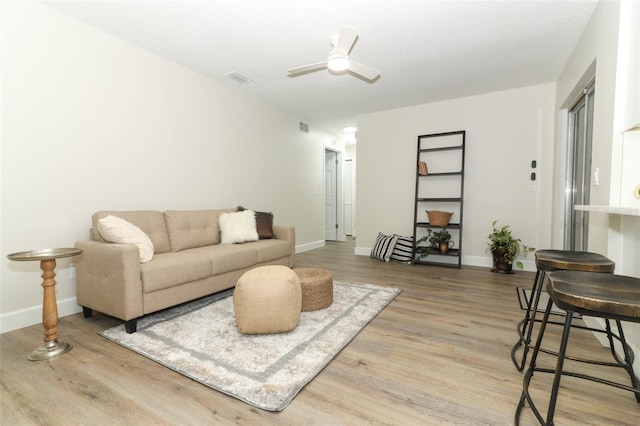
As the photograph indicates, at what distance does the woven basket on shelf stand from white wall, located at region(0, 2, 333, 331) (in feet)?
9.60

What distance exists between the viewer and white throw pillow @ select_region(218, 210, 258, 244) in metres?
3.37

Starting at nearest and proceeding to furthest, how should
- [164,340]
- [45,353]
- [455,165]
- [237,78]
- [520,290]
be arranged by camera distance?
[45,353] < [164,340] < [520,290] < [237,78] < [455,165]

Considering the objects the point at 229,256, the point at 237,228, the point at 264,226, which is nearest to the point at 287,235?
the point at 264,226

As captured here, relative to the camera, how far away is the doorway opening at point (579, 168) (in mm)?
2771

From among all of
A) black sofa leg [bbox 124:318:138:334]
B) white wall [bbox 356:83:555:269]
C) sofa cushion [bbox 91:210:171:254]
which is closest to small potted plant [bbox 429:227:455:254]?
white wall [bbox 356:83:555:269]

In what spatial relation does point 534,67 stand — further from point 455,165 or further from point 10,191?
point 10,191

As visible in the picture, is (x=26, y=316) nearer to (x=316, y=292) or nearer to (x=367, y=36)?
(x=316, y=292)

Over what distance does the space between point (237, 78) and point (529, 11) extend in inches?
120

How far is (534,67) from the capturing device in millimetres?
3393

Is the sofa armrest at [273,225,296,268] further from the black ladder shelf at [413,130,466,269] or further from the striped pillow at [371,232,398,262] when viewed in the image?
the black ladder shelf at [413,130,466,269]

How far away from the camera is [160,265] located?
226cm

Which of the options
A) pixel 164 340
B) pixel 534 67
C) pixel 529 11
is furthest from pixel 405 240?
pixel 164 340

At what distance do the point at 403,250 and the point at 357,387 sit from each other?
11.0 ft

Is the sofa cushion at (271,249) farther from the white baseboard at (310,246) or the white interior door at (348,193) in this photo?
the white interior door at (348,193)
